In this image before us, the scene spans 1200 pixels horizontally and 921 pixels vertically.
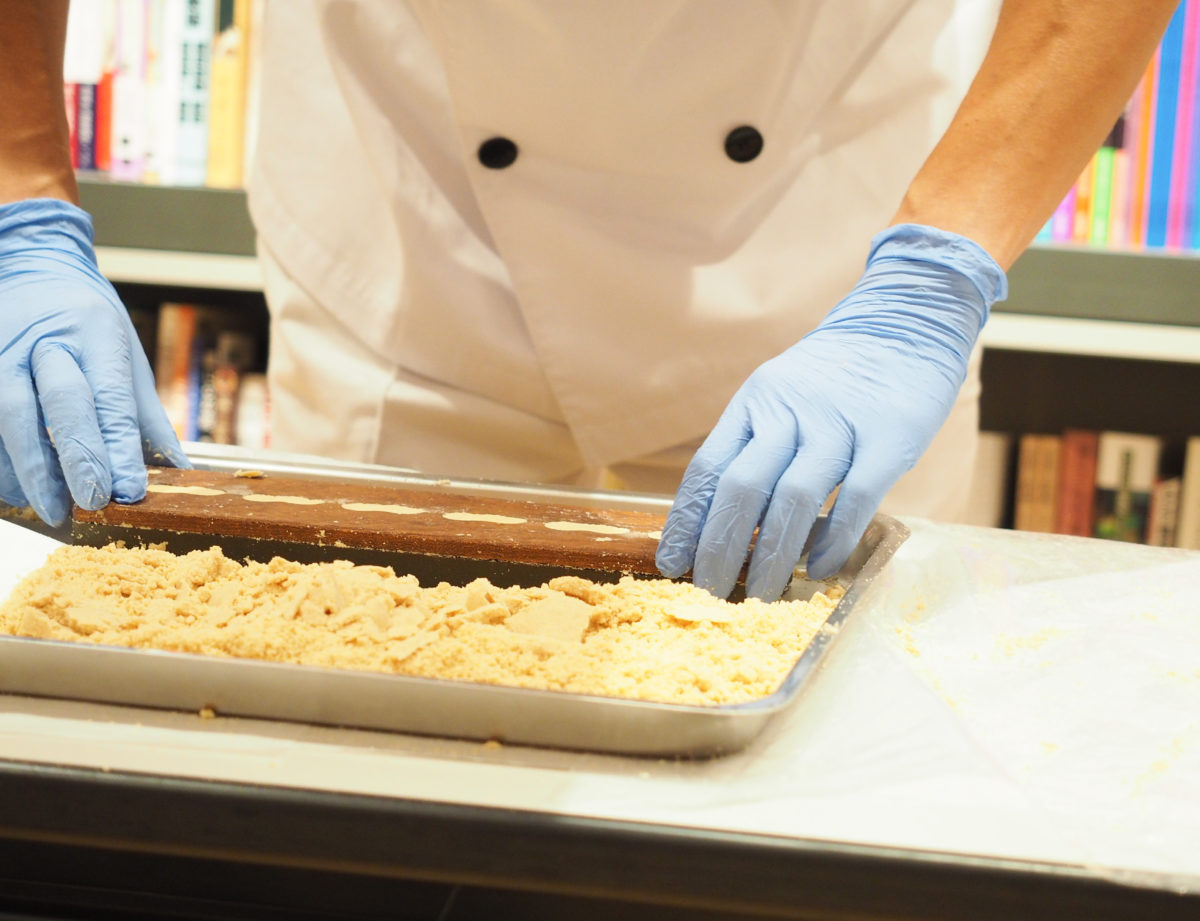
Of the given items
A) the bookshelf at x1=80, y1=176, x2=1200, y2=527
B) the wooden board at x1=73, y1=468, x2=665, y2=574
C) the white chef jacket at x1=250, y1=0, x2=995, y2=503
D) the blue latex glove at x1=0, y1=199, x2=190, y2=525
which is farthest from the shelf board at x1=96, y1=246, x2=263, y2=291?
the wooden board at x1=73, y1=468, x2=665, y2=574

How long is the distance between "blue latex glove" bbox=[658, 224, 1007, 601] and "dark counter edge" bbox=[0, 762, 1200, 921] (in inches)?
12.5

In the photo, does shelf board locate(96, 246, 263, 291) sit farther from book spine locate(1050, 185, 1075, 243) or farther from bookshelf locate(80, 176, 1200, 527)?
book spine locate(1050, 185, 1075, 243)

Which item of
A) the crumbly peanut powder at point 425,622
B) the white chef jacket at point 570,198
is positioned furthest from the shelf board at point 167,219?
the crumbly peanut powder at point 425,622

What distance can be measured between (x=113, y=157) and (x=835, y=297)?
1.26 meters

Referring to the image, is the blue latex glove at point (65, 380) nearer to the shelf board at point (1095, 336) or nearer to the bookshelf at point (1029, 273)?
the bookshelf at point (1029, 273)

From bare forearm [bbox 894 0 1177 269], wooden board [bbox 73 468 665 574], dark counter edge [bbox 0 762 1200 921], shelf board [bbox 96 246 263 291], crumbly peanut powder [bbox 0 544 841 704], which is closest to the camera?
dark counter edge [bbox 0 762 1200 921]

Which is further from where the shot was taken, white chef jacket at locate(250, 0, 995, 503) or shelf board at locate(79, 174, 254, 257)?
shelf board at locate(79, 174, 254, 257)

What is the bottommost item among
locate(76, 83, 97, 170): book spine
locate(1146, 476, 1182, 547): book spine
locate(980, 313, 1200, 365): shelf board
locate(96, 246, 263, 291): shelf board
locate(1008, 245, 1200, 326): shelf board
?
locate(1146, 476, 1182, 547): book spine

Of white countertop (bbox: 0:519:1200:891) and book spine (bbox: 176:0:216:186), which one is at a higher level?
book spine (bbox: 176:0:216:186)

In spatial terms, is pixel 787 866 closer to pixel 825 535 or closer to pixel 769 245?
pixel 825 535

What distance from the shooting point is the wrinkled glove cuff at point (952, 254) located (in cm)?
85

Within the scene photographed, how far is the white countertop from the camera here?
1.34ft

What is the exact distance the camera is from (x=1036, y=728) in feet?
1.73

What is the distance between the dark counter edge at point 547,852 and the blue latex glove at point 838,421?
0.32m
